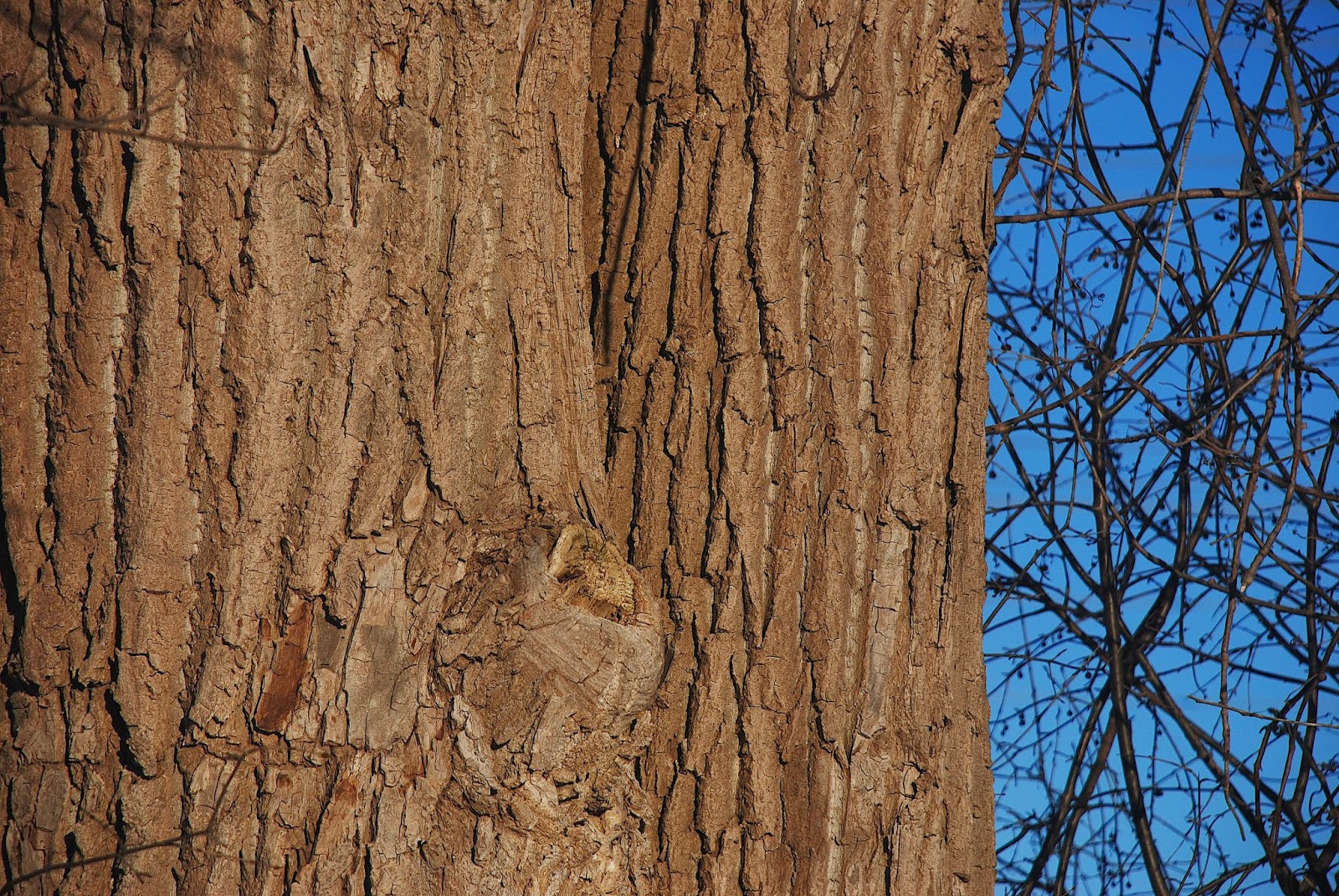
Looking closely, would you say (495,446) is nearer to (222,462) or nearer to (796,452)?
(222,462)

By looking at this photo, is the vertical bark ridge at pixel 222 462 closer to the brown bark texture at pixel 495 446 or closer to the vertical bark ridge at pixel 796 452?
the brown bark texture at pixel 495 446

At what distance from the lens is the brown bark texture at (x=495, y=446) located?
1441 mm

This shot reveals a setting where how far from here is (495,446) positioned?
61.7 inches

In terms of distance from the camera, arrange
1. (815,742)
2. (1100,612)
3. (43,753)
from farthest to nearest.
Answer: (1100,612)
(815,742)
(43,753)

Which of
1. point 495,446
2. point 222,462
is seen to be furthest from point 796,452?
point 222,462

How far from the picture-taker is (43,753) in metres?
1.44

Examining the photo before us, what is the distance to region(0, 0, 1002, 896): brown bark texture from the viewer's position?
1.44 meters

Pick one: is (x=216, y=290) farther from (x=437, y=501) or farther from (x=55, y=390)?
(x=437, y=501)

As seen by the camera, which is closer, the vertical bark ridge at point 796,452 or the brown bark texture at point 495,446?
the brown bark texture at point 495,446

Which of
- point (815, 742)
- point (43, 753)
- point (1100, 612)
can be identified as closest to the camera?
point (43, 753)

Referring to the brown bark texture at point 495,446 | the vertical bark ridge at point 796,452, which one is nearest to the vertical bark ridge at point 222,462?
the brown bark texture at point 495,446

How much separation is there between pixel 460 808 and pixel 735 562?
20.9 inches

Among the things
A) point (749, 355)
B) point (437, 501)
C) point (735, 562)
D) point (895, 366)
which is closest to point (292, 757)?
point (437, 501)

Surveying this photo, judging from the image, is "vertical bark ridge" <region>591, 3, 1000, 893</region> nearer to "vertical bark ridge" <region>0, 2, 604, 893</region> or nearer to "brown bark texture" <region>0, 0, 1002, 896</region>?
"brown bark texture" <region>0, 0, 1002, 896</region>
